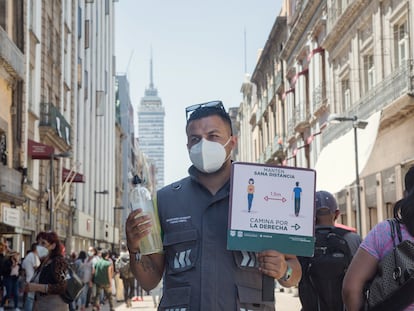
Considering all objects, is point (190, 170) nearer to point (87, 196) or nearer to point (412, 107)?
point (412, 107)

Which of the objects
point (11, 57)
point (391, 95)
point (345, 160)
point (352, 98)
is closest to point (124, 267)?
point (345, 160)

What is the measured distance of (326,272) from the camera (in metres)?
6.80

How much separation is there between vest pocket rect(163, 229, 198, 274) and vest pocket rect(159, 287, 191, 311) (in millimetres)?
95

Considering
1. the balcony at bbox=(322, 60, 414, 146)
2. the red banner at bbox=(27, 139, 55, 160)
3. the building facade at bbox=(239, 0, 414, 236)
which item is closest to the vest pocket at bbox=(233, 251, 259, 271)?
the balcony at bbox=(322, 60, 414, 146)

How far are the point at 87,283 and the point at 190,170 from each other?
2010cm

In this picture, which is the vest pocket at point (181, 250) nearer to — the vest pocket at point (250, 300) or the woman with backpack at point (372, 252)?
the vest pocket at point (250, 300)

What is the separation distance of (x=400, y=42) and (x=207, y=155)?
72.7 feet

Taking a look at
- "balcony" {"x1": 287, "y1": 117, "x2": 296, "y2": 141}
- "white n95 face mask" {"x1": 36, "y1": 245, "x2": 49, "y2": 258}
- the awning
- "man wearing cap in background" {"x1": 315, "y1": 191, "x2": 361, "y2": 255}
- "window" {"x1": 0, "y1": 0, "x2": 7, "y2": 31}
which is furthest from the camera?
"balcony" {"x1": 287, "y1": 117, "x2": 296, "y2": 141}

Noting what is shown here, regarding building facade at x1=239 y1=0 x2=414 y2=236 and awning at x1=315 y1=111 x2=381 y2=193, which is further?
awning at x1=315 y1=111 x2=381 y2=193

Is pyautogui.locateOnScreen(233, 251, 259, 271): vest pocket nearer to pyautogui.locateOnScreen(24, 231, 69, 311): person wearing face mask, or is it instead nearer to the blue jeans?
pyautogui.locateOnScreen(24, 231, 69, 311): person wearing face mask

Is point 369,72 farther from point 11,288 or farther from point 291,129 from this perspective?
point 291,129

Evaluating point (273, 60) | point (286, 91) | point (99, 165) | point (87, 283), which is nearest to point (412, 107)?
point (87, 283)

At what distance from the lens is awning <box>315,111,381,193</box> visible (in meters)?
25.0

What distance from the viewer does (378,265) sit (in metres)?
4.05
